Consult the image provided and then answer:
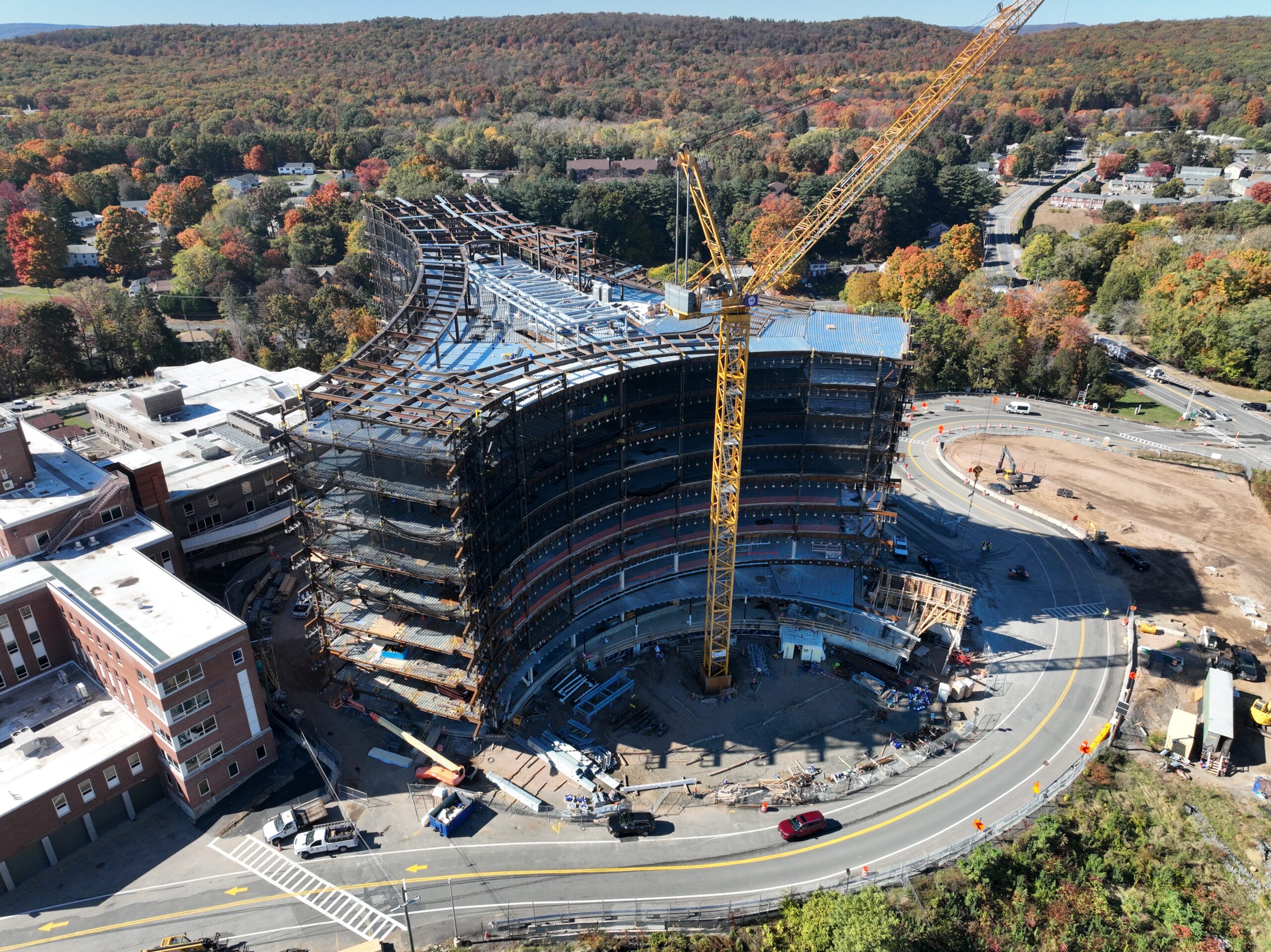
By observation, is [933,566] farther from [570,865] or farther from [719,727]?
[570,865]

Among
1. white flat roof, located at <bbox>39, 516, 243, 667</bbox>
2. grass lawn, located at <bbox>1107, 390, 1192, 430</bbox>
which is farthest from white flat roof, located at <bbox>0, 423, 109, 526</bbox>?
grass lawn, located at <bbox>1107, 390, 1192, 430</bbox>

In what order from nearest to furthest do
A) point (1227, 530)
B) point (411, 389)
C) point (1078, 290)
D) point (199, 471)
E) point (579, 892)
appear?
point (579, 892) → point (411, 389) → point (199, 471) → point (1227, 530) → point (1078, 290)

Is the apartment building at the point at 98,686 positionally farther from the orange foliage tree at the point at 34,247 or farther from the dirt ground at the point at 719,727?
the orange foliage tree at the point at 34,247

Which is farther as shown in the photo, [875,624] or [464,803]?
[875,624]

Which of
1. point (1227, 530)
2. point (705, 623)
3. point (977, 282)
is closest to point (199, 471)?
point (705, 623)

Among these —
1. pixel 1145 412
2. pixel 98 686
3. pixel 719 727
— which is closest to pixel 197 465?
pixel 98 686

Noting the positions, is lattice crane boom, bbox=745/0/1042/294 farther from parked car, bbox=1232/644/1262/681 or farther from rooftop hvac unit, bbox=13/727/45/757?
rooftop hvac unit, bbox=13/727/45/757

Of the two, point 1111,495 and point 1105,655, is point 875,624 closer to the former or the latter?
point 1105,655
